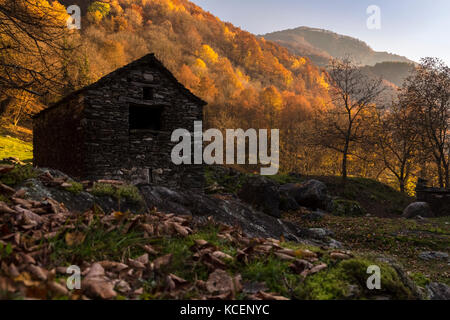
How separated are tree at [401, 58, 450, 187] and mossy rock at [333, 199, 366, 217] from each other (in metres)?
10.3

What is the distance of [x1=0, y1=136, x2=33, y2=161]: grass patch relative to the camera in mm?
21741

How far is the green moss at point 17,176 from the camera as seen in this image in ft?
15.1

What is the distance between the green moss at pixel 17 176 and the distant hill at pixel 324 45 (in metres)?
129

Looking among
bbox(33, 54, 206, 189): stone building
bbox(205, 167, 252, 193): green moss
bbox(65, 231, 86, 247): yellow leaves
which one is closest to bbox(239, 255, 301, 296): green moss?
bbox(65, 231, 86, 247): yellow leaves

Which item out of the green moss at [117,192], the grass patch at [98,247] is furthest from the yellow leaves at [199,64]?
the grass patch at [98,247]

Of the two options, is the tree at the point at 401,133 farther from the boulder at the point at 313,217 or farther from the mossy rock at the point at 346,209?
the boulder at the point at 313,217

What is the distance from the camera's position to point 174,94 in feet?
43.7

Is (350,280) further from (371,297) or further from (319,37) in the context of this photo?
(319,37)

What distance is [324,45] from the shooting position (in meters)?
158

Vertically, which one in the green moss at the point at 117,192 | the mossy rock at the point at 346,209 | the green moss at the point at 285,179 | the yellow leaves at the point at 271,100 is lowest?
the mossy rock at the point at 346,209

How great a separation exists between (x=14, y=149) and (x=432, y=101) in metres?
Result: 33.2

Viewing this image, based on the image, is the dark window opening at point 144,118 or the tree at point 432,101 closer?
the dark window opening at point 144,118

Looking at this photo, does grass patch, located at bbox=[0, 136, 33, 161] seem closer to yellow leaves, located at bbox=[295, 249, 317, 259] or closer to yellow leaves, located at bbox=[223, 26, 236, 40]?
yellow leaves, located at bbox=[295, 249, 317, 259]

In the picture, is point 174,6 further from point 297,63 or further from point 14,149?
point 14,149
